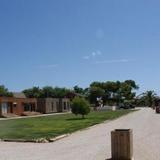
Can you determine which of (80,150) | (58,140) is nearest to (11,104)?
(58,140)

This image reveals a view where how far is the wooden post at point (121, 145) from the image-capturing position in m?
14.2

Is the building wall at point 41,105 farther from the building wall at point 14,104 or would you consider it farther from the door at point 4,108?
the door at point 4,108

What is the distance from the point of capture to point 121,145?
14.3 m

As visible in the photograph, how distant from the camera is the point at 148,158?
14.8 metres

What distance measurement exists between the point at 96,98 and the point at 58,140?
122627mm

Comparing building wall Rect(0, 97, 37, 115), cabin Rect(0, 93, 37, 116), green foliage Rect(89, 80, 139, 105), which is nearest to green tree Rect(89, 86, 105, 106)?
green foliage Rect(89, 80, 139, 105)

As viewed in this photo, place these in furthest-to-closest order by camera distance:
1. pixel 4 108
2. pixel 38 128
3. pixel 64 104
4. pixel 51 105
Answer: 1. pixel 64 104
2. pixel 51 105
3. pixel 4 108
4. pixel 38 128

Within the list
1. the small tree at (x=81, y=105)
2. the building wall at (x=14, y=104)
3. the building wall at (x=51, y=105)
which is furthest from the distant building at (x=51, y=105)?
the small tree at (x=81, y=105)

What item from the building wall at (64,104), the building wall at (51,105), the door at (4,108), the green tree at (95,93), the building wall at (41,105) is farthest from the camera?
the green tree at (95,93)

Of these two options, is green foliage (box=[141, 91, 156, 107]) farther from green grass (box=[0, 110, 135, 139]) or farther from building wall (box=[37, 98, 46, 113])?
green grass (box=[0, 110, 135, 139])

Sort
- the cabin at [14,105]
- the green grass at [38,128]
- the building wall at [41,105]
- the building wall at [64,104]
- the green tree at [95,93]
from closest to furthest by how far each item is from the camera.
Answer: the green grass at [38,128], the cabin at [14,105], the building wall at [41,105], the building wall at [64,104], the green tree at [95,93]

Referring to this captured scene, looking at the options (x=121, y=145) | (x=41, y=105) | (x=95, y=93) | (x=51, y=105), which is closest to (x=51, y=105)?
(x=51, y=105)

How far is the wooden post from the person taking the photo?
46.5 feet

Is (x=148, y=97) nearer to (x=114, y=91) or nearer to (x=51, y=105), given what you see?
(x=114, y=91)
